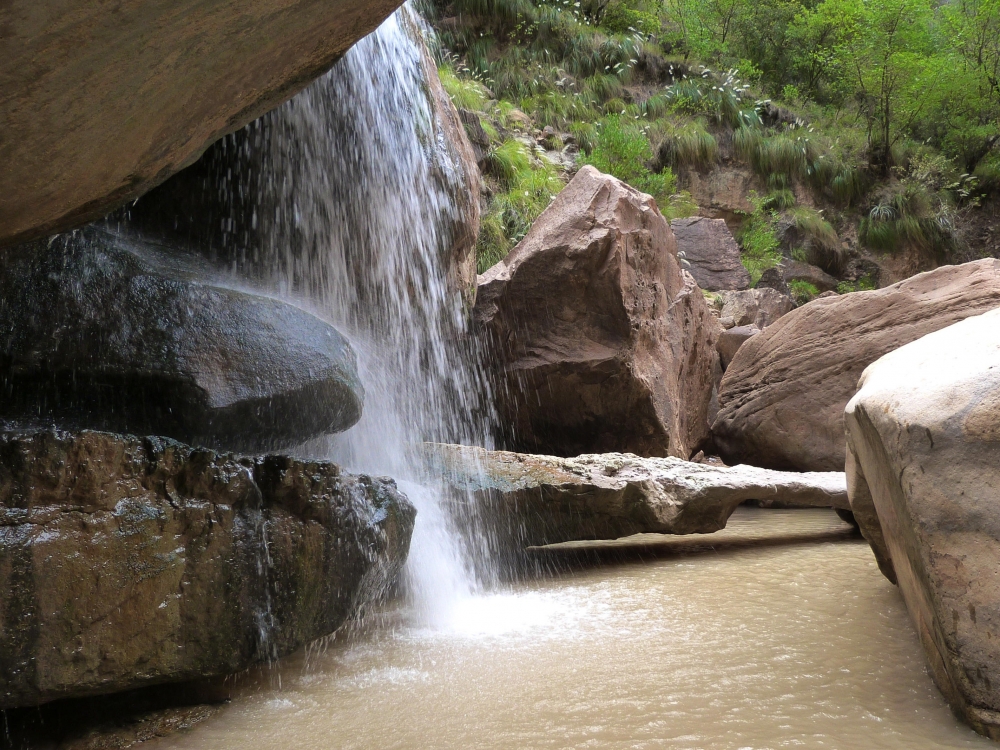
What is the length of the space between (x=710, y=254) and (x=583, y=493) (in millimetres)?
8761

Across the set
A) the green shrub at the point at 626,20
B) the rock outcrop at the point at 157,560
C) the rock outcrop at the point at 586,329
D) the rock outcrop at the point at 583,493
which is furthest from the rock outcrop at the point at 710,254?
the rock outcrop at the point at 157,560

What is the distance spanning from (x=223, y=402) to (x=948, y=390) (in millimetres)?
2236

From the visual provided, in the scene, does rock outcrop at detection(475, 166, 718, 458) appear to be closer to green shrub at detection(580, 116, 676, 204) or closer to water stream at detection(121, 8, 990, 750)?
water stream at detection(121, 8, 990, 750)

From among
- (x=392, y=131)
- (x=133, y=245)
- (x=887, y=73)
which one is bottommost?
(x=133, y=245)

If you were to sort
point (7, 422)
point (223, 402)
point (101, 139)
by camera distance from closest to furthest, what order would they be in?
point (101, 139) → point (7, 422) → point (223, 402)

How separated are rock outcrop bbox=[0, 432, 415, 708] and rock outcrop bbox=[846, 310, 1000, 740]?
1705 mm

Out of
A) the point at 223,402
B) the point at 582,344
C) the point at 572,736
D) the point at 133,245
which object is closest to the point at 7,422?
the point at 223,402

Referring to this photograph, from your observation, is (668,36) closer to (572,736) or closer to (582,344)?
(582,344)

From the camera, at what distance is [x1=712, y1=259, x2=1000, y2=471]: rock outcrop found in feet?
20.2

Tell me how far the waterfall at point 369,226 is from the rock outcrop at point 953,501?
1.95 m

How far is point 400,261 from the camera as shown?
4.42 m

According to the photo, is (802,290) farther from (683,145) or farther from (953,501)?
(953,501)

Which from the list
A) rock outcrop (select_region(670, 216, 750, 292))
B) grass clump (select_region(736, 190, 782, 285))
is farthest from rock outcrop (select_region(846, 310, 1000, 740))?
grass clump (select_region(736, 190, 782, 285))

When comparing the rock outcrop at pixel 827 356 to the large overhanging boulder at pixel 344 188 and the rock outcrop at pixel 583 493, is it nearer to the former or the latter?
the rock outcrop at pixel 583 493
